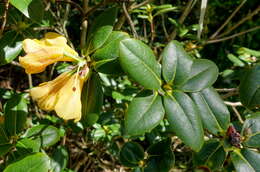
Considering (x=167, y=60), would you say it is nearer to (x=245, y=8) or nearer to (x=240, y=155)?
(x=240, y=155)

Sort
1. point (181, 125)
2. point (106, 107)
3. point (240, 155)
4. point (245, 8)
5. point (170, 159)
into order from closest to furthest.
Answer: point (181, 125) < point (240, 155) < point (170, 159) < point (106, 107) < point (245, 8)

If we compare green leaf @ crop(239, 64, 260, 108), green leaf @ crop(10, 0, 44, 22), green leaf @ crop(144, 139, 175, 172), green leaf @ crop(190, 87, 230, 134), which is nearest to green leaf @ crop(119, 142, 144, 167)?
green leaf @ crop(144, 139, 175, 172)

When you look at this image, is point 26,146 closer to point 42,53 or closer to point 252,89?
point 42,53

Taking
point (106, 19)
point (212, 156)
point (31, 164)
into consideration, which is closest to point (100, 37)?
point (106, 19)

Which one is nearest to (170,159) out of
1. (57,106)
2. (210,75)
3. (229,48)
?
(210,75)

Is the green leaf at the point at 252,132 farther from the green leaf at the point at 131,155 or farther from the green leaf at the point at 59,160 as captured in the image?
A: the green leaf at the point at 59,160

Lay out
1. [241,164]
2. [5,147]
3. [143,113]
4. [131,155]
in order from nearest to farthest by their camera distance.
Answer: [143,113], [241,164], [5,147], [131,155]

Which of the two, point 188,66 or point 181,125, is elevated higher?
point 188,66

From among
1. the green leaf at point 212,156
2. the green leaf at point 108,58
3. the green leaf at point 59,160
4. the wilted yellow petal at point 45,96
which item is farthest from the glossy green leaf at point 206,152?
the green leaf at point 59,160
